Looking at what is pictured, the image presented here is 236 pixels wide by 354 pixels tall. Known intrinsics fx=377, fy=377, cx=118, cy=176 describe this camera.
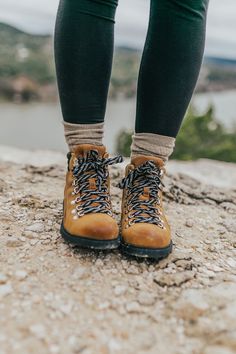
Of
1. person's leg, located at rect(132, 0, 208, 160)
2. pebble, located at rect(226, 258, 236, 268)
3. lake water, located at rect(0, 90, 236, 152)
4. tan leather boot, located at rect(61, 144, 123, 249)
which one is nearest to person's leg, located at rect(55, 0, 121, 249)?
tan leather boot, located at rect(61, 144, 123, 249)

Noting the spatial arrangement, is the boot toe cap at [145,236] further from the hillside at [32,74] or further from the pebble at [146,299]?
the hillside at [32,74]

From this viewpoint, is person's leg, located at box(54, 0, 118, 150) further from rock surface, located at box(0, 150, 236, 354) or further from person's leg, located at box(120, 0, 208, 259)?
rock surface, located at box(0, 150, 236, 354)

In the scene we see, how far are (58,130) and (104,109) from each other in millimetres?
21339

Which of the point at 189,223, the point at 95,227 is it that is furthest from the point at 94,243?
the point at 189,223

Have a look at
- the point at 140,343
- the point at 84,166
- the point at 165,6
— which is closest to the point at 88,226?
the point at 84,166

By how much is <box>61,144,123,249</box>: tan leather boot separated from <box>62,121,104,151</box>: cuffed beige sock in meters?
0.02

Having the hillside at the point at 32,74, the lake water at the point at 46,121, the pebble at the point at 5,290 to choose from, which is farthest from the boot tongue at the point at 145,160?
the hillside at the point at 32,74

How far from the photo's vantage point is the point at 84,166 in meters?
0.95

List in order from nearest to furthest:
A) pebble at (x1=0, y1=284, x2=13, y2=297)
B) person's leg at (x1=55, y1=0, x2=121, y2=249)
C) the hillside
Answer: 1. pebble at (x1=0, y1=284, x2=13, y2=297)
2. person's leg at (x1=55, y1=0, x2=121, y2=249)
3. the hillside

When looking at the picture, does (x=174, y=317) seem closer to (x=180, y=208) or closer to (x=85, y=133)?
(x=85, y=133)

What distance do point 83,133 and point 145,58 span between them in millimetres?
239

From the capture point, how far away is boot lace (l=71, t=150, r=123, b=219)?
92 cm

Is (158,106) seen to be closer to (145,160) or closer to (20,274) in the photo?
(145,160)

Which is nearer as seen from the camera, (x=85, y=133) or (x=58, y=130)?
(x=85, y=133)
